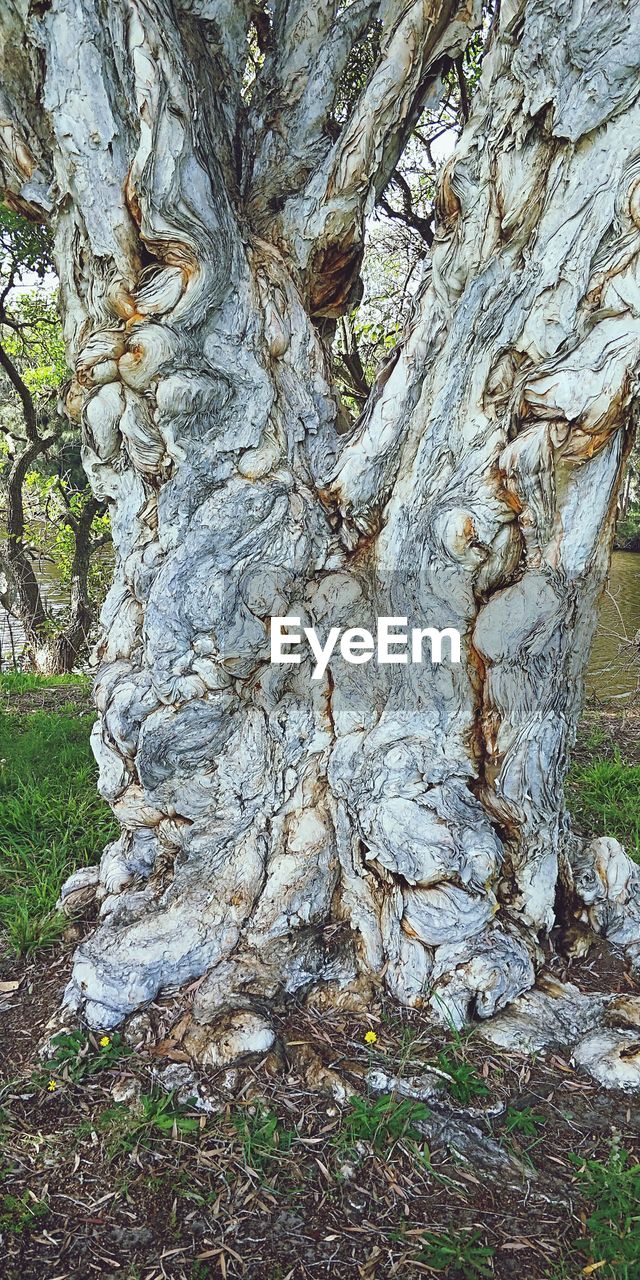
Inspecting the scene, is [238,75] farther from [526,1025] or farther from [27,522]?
[27,522]

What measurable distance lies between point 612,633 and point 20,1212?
19.0 ft

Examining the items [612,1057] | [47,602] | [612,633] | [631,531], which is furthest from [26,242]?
[631,531]

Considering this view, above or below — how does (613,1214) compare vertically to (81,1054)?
below

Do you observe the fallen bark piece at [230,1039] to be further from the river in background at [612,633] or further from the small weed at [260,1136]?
the river in background at [612,633]

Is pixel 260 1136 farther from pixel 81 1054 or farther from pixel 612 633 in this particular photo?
pixel 612 633

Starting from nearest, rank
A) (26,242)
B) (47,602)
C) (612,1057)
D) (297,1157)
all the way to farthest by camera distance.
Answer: (297,1157), (612,1057), (26,242), (47,602)

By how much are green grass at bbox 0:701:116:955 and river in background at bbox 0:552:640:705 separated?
277 centimetres

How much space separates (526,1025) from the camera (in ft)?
9.43

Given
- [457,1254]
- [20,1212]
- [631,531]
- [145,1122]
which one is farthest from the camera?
[631,531]

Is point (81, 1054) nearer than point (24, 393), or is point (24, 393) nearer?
point (81, 1054)

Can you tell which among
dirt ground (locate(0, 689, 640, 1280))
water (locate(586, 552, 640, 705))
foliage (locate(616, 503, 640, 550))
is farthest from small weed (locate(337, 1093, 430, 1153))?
foliage (locate(616, 503, 640, 550))

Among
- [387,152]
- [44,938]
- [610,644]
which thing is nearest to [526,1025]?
[44,938]

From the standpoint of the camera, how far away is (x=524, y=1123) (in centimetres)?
254

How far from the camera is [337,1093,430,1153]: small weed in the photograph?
2475 mm
